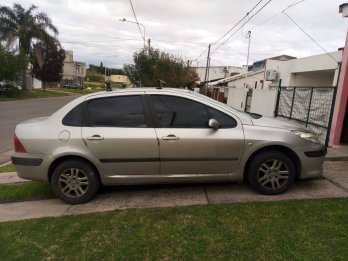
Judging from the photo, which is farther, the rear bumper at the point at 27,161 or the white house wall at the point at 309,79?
the white house wall at the point at 309,79

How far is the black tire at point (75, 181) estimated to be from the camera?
4.56 metres

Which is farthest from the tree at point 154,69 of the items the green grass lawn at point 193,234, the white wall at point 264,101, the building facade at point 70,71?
the building facade at point 70,71

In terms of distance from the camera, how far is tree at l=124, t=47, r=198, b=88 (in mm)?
22250

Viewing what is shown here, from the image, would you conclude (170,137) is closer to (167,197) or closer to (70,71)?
(167,197)

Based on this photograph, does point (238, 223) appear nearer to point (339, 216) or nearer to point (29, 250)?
point (339, 216)

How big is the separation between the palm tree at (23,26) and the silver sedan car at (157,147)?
3323 centimetres

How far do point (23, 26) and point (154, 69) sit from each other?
22.4 meters

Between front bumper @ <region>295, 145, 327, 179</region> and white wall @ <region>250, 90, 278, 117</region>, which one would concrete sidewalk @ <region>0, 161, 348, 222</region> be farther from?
white wall @ <region>250, 90, 278, 117</region>

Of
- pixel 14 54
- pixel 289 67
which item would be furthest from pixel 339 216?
pixel 14 54

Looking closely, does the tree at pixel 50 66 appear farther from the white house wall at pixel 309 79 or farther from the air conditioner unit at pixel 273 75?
the white house wall at pixel 309 79

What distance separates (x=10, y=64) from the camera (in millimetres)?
31281

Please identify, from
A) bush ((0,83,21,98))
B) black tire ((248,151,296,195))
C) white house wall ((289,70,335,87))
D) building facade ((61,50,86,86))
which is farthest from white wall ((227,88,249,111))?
building facade ((61,50,86,86))

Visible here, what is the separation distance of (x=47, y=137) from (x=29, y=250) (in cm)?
161

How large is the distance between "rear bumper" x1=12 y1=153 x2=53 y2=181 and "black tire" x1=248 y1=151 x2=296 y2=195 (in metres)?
2.85
